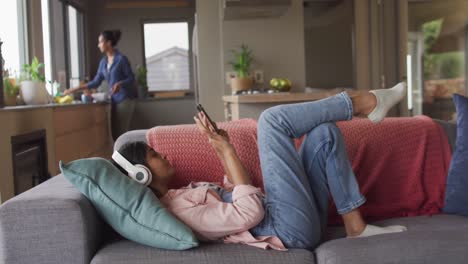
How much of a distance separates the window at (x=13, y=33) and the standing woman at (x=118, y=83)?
4.31ft

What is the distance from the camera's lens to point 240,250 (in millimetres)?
2014

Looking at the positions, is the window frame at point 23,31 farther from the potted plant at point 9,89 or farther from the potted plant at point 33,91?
the potted plant at point 9,89

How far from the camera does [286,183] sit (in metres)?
2.14

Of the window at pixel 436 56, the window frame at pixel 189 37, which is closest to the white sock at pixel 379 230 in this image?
the window at pixel 436 56

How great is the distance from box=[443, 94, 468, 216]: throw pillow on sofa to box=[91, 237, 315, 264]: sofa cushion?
77cm

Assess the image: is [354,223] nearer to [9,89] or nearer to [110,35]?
[9,89]

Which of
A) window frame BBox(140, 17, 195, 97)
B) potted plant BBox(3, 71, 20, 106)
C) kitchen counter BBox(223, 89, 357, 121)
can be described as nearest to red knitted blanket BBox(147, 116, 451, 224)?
kitchen counter BBox(223, 89, 357, 121)

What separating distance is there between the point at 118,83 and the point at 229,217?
4903 mm

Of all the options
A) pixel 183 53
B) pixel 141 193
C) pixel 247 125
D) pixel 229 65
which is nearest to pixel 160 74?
pixel 183 53

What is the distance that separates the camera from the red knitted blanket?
2594 millimetres

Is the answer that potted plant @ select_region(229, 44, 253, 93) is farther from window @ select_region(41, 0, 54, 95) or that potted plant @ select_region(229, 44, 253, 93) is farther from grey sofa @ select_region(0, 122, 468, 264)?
grey sofa @ select_region(0, 122, 468, 264)

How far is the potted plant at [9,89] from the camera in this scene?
412 centimetres

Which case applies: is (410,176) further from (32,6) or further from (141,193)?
(32,6)

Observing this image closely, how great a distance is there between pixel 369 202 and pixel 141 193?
3.42ft
